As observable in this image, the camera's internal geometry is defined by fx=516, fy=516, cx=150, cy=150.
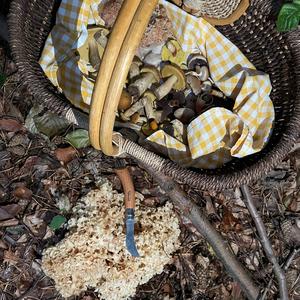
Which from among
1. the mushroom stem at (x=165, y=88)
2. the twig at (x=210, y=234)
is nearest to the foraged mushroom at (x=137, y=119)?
the mushroom stem at (x=165, y=88)

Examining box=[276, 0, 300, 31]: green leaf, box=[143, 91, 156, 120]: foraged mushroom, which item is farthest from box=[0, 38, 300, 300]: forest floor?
box=[276, 0, 300, 31]: green leaf

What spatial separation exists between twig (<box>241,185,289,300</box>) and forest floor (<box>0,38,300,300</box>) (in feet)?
0.35

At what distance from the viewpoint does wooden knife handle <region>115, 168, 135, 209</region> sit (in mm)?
2730

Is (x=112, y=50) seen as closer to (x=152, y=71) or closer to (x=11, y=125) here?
(x=152, y=71)

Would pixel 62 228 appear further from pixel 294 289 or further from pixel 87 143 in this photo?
pixel 294 289

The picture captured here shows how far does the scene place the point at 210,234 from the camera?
2.80 metres

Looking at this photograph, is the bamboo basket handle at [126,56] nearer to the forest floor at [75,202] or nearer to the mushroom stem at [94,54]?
the mushroom stem at [94,54]

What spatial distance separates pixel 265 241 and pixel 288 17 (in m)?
1.20

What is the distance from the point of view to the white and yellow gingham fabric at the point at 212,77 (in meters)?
2.69

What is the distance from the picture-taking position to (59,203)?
2.92 metres

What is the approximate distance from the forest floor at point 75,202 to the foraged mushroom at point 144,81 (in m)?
0.48

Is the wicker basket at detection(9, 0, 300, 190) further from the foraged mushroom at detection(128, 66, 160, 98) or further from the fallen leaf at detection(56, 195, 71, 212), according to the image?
the fallen leaf at detection(56, 195, 71, 212)

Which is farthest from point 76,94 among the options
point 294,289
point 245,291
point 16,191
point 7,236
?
point 294,289

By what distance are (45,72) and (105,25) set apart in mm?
453
